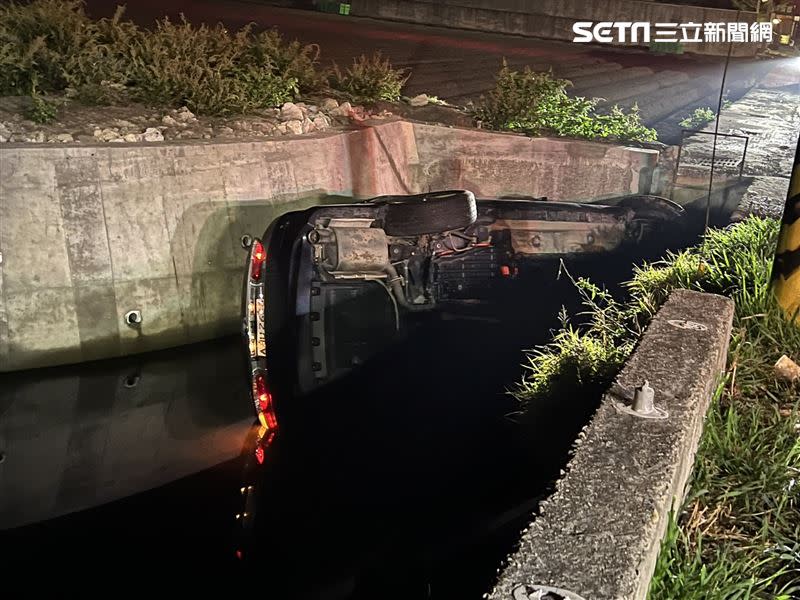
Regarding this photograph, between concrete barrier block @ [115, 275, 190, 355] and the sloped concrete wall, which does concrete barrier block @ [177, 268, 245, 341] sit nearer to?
concrete barrier block @ [115, 275, 190, 355]

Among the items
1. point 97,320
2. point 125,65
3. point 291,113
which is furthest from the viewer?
point 291,113

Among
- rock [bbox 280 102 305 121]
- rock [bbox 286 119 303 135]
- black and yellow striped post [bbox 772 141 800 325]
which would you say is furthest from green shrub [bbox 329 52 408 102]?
black and yellow striped post [bbox 772 141 800 325]

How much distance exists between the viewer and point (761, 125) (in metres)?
13.0

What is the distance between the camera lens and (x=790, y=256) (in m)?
4.51

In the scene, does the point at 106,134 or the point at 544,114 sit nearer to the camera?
the point at 106,134

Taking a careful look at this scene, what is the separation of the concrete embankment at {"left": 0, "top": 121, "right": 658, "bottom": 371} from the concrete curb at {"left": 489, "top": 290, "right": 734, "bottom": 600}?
4.59m

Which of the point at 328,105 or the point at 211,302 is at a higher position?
the point at 328,105

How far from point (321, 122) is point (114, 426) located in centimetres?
426

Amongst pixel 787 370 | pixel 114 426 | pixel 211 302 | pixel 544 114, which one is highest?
pixel 544 114

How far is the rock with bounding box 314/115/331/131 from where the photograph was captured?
29.3 feet

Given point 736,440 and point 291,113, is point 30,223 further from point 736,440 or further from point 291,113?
point 736,440

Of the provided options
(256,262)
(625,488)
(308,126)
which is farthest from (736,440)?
(308,126)

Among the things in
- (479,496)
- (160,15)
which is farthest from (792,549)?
(160,15)

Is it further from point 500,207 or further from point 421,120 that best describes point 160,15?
Answer: point 500,207
